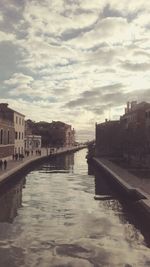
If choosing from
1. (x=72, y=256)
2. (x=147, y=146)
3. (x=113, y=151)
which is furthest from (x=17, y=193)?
(x=113, y=151)

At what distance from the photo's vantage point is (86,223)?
27562mm

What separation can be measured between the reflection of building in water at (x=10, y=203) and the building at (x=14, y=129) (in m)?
30.2

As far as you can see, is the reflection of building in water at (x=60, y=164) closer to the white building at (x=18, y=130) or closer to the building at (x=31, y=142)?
the white building at (x=18, y=130)

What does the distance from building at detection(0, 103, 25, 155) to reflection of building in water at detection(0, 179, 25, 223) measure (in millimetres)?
30176

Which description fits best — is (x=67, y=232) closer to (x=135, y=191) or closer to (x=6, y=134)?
(x=135, y=191)

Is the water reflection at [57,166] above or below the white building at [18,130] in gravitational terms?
below

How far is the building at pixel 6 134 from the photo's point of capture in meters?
71.7

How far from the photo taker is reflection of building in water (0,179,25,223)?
29.6 metres

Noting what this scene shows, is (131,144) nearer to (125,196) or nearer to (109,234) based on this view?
(125,196)

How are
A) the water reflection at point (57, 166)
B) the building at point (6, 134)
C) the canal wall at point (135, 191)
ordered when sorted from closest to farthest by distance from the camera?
the canal wall at point (135, 191), the building at point (6, 134), the water reflection at point (57, 166)

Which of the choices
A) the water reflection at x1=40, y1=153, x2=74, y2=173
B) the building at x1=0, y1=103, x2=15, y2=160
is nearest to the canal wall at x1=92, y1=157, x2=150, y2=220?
the water reflection at x1=40, y1=153, x2=74, y2=173

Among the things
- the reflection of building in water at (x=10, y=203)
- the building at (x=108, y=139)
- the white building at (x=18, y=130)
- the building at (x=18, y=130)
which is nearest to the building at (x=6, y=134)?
the building at (x=18, y=130)

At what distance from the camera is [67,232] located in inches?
987

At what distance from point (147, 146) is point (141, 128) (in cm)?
883
